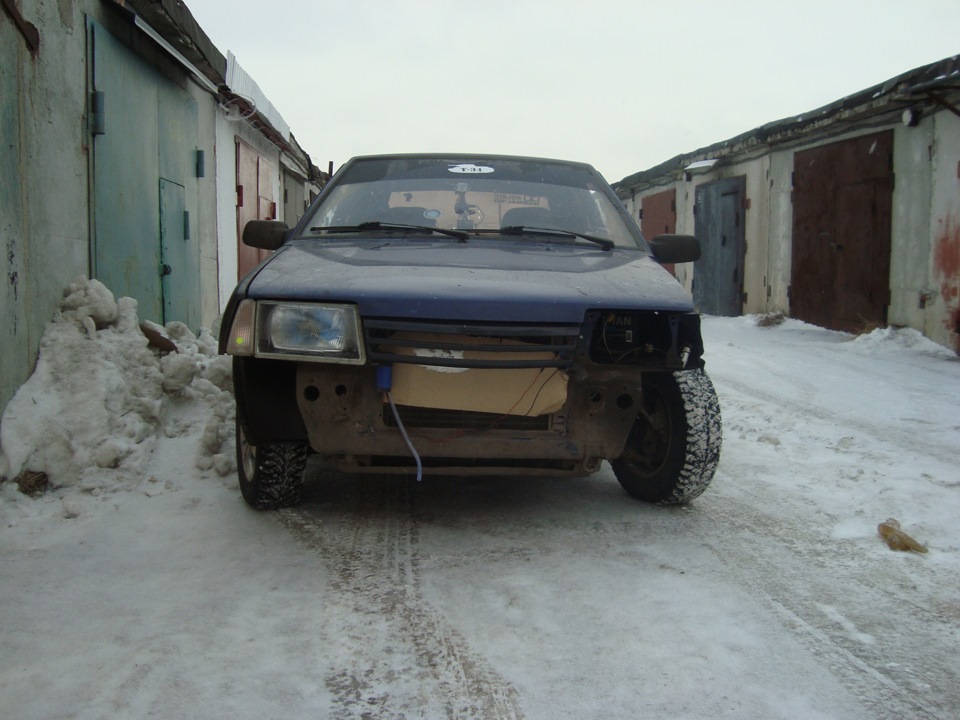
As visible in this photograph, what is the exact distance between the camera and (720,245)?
15.6 metres

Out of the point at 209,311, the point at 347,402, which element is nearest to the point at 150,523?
the point at 347,402

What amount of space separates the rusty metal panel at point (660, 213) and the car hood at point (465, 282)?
1453 cm

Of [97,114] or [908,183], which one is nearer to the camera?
[97,114]

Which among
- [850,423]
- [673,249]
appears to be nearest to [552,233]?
[673,249]

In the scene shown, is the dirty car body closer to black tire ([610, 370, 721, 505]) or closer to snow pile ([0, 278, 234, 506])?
black tire ([610, 370, 721, 505])

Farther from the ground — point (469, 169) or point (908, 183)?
point (908, 183)

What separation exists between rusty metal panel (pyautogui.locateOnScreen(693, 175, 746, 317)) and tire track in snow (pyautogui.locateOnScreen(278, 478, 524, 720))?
41.4ft

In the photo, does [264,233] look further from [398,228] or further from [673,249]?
[673,249]

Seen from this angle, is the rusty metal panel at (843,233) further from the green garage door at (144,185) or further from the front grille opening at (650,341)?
the front grille opening at (650,341)

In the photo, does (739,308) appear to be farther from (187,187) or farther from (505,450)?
(505,450)

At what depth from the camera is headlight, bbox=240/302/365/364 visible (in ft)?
9.42

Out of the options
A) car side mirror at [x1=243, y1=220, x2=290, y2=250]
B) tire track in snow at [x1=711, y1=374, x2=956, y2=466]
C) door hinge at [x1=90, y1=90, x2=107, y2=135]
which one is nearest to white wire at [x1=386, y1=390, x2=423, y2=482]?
car side mirror at [x1=243, y1=220, x2=290, y2=250]

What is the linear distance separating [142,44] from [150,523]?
15.1 feet

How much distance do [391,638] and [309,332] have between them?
1.08 m
